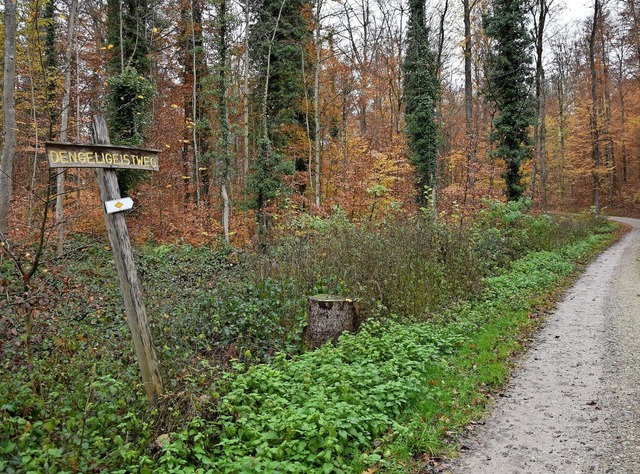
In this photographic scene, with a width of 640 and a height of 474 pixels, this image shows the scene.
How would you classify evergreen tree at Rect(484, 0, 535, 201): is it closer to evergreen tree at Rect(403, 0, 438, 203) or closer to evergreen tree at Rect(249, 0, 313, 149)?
evergreen tree at Rect(403, 0, 438, 203)

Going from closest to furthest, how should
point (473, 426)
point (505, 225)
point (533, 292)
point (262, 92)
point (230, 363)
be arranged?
1. point (473, 426)
2. point (230, 363)
3. point (533, 292)
4. point (505, 225)
5. point (262, 92)

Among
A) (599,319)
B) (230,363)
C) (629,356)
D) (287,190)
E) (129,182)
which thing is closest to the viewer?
(230,363)

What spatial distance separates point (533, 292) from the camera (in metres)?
9.72

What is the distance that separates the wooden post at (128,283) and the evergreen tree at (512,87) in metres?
19.3

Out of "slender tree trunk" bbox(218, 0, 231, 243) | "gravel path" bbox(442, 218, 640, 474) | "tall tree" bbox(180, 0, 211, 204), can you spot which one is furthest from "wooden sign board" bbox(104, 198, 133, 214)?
"tall tree" bbox(180, 0, 211, 204)

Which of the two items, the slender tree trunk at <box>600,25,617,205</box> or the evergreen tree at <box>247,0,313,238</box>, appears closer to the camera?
the evergreen tree at <box>247,0,313,238</box>

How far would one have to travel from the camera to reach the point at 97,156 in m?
4.18

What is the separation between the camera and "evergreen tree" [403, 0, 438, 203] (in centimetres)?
1953

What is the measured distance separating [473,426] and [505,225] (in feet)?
36.8

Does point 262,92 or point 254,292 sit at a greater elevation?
point 262,92

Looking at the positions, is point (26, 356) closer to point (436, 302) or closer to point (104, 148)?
point (104, 148)

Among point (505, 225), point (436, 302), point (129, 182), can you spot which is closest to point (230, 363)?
point (436, 302)

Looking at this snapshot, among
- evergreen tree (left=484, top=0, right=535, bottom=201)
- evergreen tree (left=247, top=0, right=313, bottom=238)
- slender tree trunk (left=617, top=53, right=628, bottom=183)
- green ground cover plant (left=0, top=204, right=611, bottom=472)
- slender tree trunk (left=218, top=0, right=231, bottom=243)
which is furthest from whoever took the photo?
slender tree trunk (left=617, top=53, right=628, bottom=183)

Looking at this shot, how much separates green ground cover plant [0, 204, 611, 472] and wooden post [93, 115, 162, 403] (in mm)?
219
